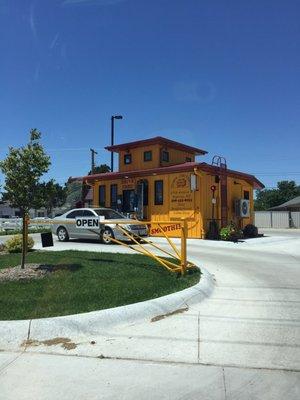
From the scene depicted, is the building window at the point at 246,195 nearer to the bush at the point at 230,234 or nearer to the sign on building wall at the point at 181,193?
the sign on building wall at the point at 181,193

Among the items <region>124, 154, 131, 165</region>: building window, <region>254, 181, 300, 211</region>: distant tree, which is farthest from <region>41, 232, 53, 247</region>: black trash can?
<region>254, 181, 300, 211</region>: distant tree

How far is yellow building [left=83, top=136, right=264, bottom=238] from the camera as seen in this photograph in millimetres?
24547

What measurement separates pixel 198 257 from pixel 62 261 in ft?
17.4

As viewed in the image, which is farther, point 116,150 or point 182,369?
point 116,150

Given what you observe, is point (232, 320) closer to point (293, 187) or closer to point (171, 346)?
point (171, 346)

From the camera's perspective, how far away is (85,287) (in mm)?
8453

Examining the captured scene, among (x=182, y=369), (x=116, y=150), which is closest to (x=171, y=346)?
(x=182, y=369)

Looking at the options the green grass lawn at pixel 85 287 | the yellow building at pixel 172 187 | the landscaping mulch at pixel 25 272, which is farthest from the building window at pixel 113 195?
the landscaping mulch at pixel 25 272

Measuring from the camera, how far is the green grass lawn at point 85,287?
706cm

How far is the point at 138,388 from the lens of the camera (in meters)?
4.61

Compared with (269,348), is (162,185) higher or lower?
higher

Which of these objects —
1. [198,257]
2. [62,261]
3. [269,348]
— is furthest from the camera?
[198,257]

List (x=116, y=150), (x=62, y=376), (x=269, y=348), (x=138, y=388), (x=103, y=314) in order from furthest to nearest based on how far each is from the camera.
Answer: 1. (x=116, y=150)
2. (x=103, y=314)
3. (x=269, y=348)
4. (x=62, y=376)
5. (x=138, y=388)

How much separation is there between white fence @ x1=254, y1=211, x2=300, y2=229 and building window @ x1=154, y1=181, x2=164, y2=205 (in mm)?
24503
